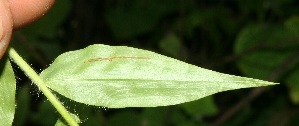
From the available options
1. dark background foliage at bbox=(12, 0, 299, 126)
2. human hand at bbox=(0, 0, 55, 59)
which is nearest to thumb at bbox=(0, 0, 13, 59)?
human hand at bbox=(0, 0, 55, 59)

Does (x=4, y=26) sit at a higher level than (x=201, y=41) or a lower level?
higher

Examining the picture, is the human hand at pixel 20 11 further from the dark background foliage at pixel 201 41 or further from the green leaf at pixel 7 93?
the dark background foliage at pixel 201 41

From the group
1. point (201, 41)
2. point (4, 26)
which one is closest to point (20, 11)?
point (4, 26)

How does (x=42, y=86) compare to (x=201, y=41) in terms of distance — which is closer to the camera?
(x=42, y=86)

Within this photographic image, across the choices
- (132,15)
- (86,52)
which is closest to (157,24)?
(132,15)

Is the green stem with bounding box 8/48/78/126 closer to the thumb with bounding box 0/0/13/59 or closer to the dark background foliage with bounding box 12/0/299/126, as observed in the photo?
the thumb with bounding box 0/0/13/59

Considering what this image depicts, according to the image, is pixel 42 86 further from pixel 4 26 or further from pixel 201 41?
pixel 201 41
